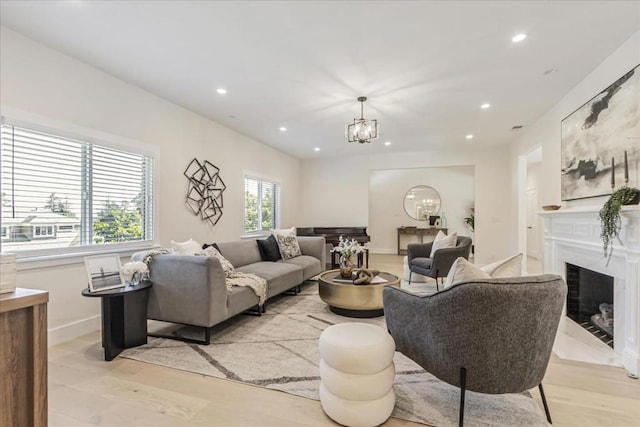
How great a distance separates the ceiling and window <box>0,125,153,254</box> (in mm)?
901

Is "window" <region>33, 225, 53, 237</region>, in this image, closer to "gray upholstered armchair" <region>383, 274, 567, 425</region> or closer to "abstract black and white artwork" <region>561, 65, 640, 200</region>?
"gray upholstered armchair" <region>383, 274, 567, 425</region>

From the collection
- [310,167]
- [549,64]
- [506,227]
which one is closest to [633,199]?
[549,64]

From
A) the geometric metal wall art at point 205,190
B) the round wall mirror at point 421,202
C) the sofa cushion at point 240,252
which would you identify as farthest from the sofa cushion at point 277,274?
the round wall mirror at point 421,202

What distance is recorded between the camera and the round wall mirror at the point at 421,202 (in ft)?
29.9

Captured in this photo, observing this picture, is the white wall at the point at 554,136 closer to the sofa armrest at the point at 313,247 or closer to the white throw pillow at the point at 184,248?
the sofa armrest at the point at 313,247

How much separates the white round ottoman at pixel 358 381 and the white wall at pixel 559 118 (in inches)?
115

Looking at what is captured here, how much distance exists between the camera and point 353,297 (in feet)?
10.9

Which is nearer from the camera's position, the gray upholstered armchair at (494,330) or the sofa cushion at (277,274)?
the gray upholstered armchair at (494,330)

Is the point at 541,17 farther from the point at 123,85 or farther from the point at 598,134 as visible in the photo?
the point at 123,85

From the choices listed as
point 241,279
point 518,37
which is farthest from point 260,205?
point 518,37

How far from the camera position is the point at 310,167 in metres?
8.19

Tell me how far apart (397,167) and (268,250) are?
4.13 meters

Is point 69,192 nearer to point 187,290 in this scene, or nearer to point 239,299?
point 187,290

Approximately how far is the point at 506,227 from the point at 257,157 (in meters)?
5.57
